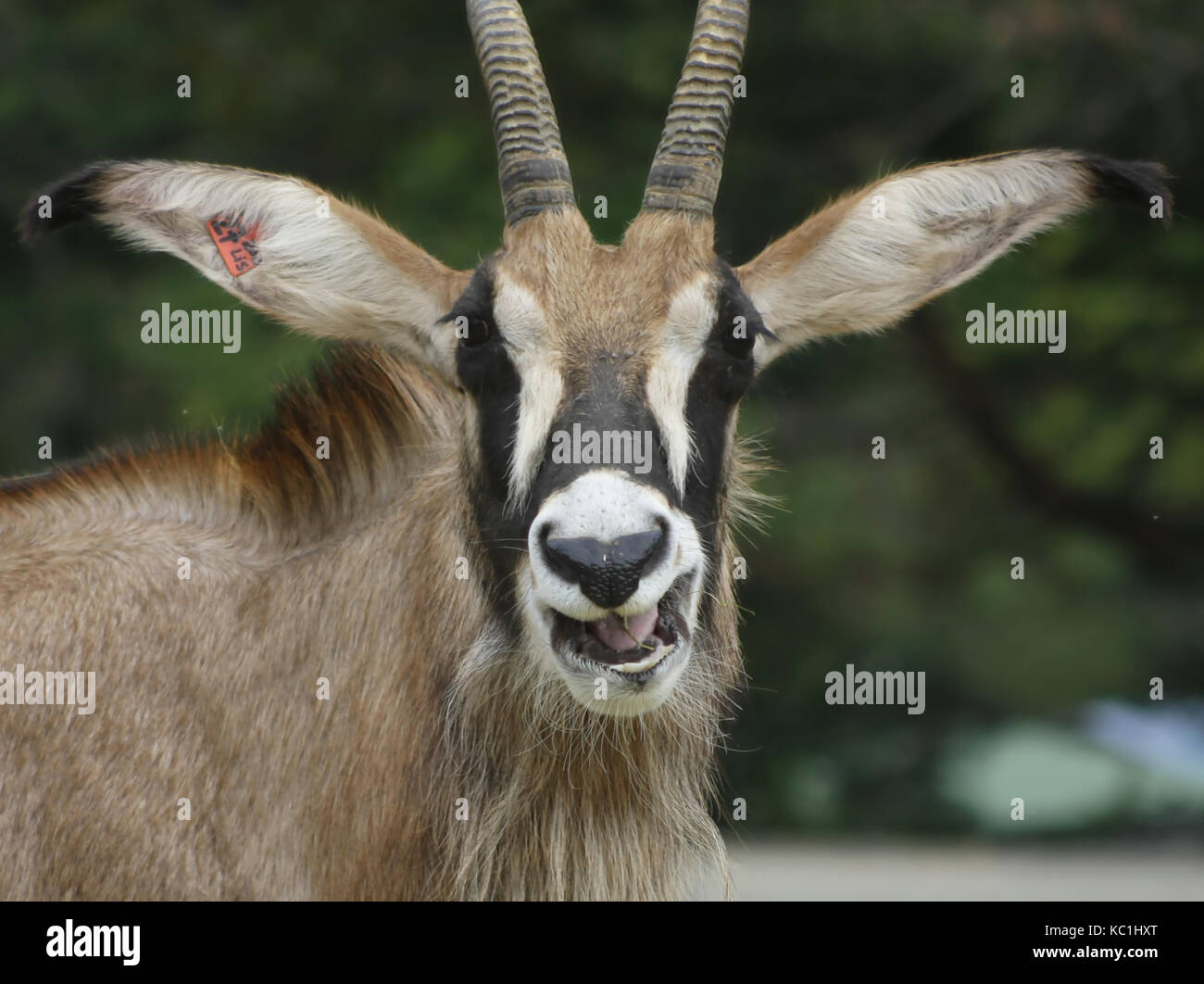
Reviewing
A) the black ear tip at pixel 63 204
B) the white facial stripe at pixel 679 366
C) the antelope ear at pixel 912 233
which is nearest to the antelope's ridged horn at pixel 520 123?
the white facial stripe at pixel 679 366

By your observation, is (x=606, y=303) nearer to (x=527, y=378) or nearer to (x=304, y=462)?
(x=527, y=378)

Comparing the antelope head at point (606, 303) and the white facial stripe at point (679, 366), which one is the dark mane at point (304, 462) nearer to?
the antelope head at point (606, 303)

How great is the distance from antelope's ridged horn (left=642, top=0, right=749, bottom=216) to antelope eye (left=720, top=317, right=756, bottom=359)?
52 centimetres

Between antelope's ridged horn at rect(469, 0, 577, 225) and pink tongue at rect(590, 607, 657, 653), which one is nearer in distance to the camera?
pink tongue at rect(590, 607, 657, 653)

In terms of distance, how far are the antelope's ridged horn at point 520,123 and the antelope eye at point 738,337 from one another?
78 centimetres

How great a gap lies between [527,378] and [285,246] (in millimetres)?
1201

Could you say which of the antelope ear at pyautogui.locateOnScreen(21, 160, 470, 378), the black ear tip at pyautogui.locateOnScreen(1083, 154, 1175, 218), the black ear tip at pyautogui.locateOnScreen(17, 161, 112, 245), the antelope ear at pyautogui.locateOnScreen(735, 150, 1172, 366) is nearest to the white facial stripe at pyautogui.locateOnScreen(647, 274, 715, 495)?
the antelope ear at pyautogui.locateOnScreen(735, 150, 1172, 366)

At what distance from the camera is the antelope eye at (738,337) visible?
5.29m

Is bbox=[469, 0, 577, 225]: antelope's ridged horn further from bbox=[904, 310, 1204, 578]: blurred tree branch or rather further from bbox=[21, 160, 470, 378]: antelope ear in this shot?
bbox=[904, 310, 1204, 578]: blurred tree branch

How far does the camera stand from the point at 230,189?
18.6 ft

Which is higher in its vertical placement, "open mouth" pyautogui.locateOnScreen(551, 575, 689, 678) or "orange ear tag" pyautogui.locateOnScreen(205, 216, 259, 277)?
"orange ear tag" pyautogui.locateOnScreen(205, 216, 259, 277)

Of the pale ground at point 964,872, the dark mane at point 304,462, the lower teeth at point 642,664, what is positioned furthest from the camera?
the pale ground at point 964,872

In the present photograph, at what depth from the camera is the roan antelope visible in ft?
17.0

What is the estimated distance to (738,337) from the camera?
5.31 meters
